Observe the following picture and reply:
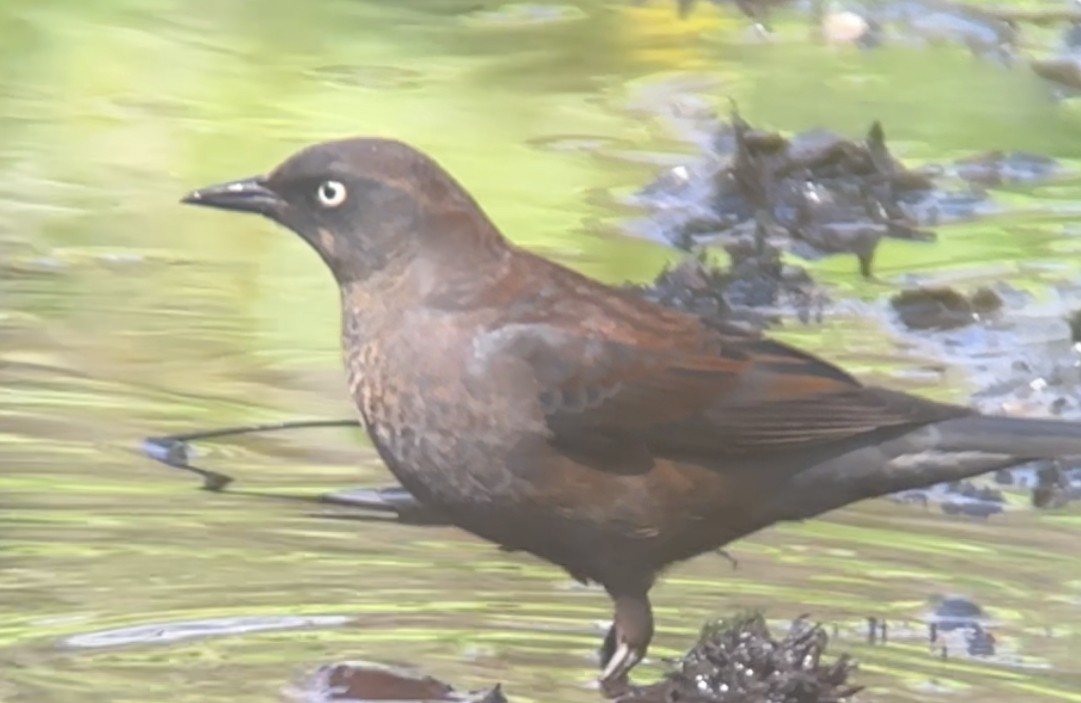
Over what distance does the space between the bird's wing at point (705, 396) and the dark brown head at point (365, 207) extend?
25cm

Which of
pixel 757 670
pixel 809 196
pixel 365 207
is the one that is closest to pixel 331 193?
pixel 365 207

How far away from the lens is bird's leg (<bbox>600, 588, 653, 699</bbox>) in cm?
571

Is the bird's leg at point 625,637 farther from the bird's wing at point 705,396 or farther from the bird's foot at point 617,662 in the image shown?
the bird's wing at point 705,396

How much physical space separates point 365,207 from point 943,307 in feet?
11.1

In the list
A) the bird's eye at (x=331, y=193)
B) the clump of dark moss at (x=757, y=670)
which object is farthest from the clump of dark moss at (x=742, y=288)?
the clump of dark moss at (x=757, y=670)

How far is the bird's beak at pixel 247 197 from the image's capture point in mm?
5688

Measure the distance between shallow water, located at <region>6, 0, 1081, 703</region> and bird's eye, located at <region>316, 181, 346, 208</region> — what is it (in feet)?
2.64

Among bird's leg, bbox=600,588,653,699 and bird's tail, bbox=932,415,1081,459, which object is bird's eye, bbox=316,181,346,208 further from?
bird's tail, bbox=932,415,1081,459

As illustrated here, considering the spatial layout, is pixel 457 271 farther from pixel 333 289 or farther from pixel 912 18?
pixel 912 18

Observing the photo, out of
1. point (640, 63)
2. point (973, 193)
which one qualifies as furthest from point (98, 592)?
point (640, 63)

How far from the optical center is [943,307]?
876 cm

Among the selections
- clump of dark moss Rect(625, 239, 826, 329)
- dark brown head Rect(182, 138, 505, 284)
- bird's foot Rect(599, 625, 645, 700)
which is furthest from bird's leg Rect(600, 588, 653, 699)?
clump of dark moss Rect(625, 239, 826, 329)

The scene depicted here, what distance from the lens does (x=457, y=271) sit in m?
5.66

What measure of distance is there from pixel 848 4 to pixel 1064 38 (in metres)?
1.36
